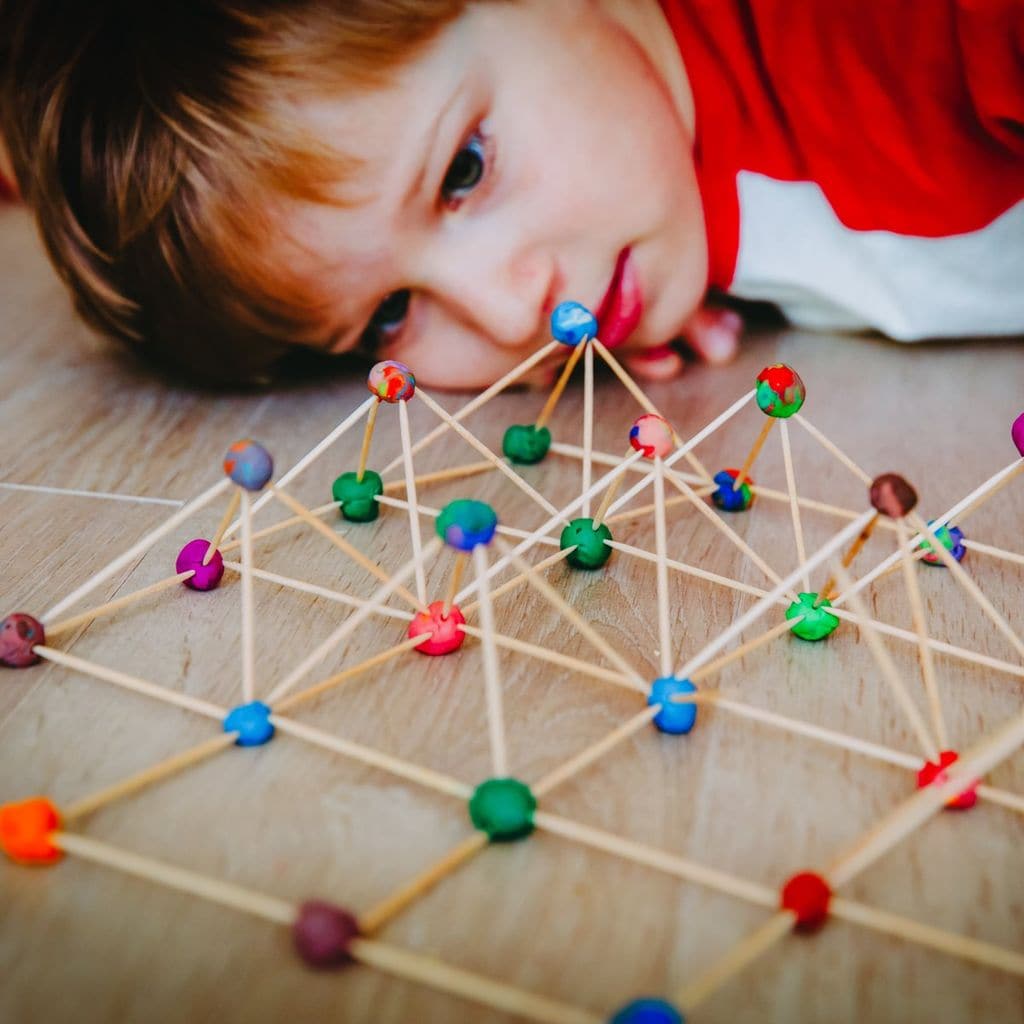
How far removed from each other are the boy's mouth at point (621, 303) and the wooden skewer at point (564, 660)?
0.47 m

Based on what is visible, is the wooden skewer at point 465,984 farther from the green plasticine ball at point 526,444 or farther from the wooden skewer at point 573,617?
the green plasticine ball at point 526,444

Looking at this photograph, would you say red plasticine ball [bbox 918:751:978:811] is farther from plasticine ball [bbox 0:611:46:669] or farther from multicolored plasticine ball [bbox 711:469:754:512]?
plasticine ball [bbox 0:611:46:669]

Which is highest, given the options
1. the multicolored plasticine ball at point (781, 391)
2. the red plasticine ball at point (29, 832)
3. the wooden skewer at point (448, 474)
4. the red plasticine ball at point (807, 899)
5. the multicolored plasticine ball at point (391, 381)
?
the multicolored plasticine ball at point (391, 381)

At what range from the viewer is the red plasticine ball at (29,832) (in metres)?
0.44

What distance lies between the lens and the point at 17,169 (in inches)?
38.4

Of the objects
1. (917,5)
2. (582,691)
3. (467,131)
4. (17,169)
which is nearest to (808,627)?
(582,691)

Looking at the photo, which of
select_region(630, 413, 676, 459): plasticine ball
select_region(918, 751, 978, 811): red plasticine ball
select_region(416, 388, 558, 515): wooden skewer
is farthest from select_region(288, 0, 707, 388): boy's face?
select_region(918, 751, 978, 811): red plasticine ball

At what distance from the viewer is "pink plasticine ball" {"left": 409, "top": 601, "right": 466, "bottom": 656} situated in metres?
0.58

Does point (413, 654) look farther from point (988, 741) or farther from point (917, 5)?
point (917, 5)

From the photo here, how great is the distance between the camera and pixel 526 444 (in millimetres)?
833

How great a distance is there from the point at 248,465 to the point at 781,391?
1.04ft

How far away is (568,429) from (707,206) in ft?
1.05

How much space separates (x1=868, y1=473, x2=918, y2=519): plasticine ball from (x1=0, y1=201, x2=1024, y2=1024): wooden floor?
0.14m

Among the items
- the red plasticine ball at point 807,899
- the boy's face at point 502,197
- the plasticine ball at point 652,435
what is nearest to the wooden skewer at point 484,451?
the plasticine ball at point 652,435
